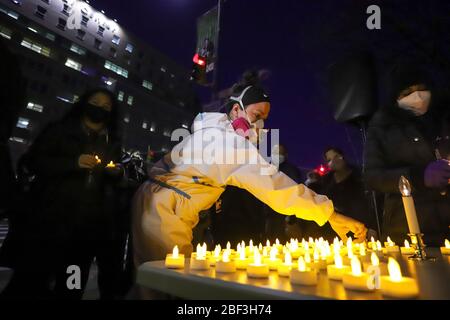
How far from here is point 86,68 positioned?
127 feet

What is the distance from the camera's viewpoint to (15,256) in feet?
7.34

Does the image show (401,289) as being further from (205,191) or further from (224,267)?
(205,191)

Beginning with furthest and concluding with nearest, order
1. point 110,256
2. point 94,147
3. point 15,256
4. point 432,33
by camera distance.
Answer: point 432,33 → point 94,147 → point 110,256 → point 15,256

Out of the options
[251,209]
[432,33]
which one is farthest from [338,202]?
[432,33]

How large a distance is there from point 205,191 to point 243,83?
1406 millimetres

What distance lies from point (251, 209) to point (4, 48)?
3.07m

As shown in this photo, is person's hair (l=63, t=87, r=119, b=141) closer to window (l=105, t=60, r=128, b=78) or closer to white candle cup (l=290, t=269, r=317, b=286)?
white candle cup (l=290, t=269, r=317, b=286)

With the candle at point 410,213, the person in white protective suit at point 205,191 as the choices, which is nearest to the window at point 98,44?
the person in white protective suit at point 205,191

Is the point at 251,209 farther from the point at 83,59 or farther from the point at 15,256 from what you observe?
the point at 83,59

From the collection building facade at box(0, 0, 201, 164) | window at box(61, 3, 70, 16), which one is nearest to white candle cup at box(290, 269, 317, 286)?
building facade at box(0, 0, 201, 164)

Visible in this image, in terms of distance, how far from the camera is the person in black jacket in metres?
2.29

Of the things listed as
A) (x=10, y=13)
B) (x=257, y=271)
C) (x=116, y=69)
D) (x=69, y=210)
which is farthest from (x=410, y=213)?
(x=116, y=69)

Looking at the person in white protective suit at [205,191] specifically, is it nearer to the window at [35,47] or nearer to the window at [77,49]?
the window at [35,47]

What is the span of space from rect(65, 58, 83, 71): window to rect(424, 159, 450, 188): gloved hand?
43825mm
